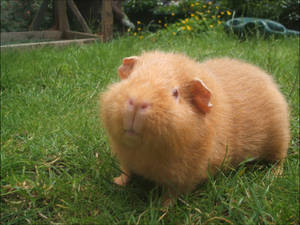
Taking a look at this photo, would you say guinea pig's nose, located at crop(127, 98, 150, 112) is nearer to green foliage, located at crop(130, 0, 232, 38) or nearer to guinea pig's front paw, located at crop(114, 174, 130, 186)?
guinea pig's front paw, located at crop(114, 174, 130, 186)

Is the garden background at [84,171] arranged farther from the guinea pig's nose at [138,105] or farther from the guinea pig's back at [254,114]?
the guinea pig's nose at [138,105]

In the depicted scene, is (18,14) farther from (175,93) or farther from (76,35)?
(175,93)

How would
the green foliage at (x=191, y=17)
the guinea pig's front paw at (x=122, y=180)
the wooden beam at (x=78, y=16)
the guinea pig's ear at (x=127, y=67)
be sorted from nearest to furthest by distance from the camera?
1. the guinea pig's ear at (x=127, y=67)
2. the guinea pig's front paw at (x=122, y=180)
3. the green foliage at (x=191, y=17)
4. the wooden beam at (x=78, y=16)

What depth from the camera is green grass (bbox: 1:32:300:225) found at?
1740mm

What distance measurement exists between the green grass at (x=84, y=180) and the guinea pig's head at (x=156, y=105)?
503 mm

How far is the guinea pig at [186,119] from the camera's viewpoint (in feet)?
4.80

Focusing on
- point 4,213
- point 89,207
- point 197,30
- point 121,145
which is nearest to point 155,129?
point 121,145

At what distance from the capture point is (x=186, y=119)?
1.56m

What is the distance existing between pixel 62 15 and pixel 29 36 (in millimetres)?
1078

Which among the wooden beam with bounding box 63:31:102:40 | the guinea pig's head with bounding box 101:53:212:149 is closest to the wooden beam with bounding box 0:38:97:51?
the wooden beam with bounding box 63:31:102:40

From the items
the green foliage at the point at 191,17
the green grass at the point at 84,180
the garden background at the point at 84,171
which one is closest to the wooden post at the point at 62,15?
the green foliage at the point at 191,17

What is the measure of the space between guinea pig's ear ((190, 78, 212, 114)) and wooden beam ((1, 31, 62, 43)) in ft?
20.6

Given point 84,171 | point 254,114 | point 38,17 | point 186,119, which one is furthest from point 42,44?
point 186,119

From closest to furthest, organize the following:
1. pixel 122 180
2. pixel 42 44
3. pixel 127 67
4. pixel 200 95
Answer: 1. pixel 200 95
2. pixel 127 67
3. pixel 122 180
4. pixel 42 44
